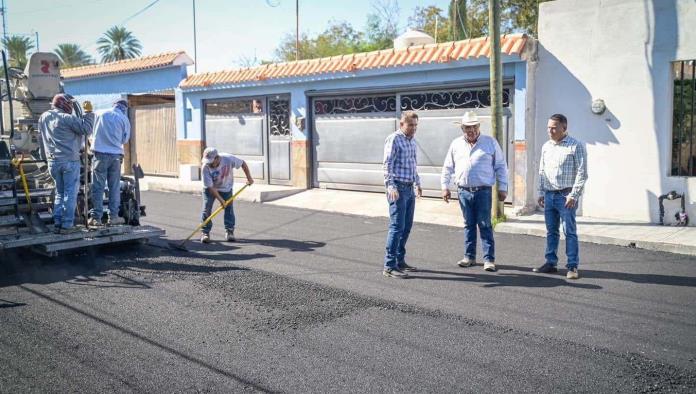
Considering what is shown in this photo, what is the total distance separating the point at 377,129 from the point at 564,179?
7338 mm

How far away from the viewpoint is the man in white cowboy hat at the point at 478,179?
23.0 feet

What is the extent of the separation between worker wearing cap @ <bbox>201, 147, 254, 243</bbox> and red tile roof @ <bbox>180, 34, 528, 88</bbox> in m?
4.95

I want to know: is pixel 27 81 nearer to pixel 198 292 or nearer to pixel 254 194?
pixel 198 292

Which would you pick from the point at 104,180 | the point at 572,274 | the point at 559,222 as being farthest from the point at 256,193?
the point at 572,274

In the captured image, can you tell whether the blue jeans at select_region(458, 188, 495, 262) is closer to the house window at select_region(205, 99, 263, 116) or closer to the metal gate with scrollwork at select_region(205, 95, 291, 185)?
the metal gate with scrollwork at select_region(205, 95, 291, 185)

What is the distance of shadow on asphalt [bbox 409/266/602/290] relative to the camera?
20.9 ft

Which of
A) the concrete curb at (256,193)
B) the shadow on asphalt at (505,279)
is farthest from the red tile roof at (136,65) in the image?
the shadow on asphalt at (505,279)

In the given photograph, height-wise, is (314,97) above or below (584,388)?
above

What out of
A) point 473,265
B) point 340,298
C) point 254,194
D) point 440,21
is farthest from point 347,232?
point 440,21

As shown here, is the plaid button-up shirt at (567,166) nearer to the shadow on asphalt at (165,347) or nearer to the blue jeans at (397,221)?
the blue jeans at (397,221)

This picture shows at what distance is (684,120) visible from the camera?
31.9ft

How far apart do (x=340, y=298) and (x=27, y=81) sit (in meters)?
6.06

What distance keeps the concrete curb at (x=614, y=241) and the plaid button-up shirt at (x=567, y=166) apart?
2.44 m

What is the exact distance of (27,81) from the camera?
8.98 meters
